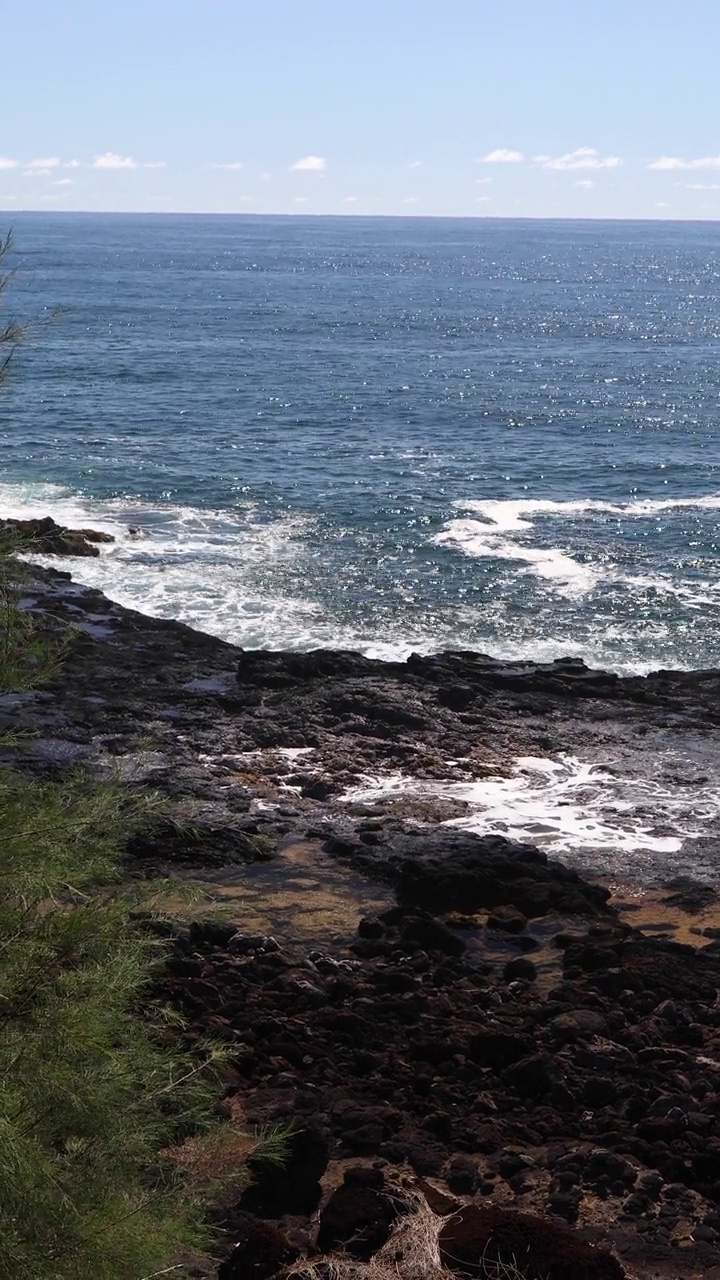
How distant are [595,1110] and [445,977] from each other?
3.56m

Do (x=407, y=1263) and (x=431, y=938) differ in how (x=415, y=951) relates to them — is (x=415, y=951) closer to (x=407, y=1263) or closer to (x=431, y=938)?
(x=431, y=938)

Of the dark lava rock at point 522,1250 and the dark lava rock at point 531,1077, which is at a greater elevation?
the dark lava rock at point 522,1250

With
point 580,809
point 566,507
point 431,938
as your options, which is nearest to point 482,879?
point 431,938

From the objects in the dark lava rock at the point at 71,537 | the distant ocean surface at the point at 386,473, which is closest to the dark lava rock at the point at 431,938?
the distant ocean surface at the point at 386,473

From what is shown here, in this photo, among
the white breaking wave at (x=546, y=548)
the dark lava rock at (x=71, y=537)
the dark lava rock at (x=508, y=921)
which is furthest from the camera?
the white breaking wave at (x=546, y=548)

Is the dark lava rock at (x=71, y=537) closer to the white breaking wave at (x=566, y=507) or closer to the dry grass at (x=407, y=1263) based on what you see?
the white breaking wave at (x=566, y=507)

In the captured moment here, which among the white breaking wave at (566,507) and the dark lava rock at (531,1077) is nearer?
the dark lava rock at (531,1077)

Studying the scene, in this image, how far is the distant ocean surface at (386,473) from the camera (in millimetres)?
39781

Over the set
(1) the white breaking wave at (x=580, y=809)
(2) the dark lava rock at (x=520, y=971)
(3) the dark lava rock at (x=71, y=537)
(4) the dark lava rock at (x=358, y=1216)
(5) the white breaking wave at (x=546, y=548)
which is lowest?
(1) the white breaking wave at (x=580, y=809)

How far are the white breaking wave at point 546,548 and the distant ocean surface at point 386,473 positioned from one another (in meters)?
0.13

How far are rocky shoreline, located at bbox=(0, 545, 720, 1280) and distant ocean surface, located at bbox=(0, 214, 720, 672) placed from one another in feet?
18.7

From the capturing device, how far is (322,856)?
23766 millimetres

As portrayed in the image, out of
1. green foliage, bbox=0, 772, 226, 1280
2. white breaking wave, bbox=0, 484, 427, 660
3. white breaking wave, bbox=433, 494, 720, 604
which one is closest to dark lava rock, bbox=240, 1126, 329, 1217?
green foliage, bbox=0, 772, 226, 1280

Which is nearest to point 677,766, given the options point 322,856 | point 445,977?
point 322,856
